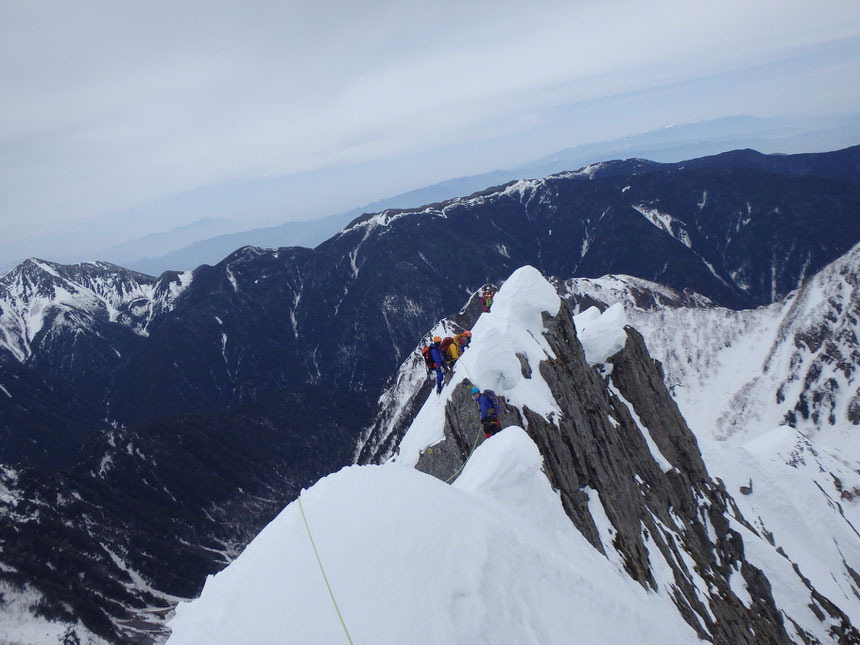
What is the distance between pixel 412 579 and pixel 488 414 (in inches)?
447

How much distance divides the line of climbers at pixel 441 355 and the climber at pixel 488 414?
7032mm

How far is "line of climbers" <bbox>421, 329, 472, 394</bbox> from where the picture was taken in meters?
30.3

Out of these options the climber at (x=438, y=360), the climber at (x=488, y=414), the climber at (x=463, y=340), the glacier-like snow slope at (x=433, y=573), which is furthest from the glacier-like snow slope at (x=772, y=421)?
the glacier-like snow slope at (x=433, y=573)

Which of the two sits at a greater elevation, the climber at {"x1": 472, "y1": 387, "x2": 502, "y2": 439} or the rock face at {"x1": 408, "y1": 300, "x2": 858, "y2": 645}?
the climber at {"x1": 472, "y1": 387, "x2": 502, "y2": 439}

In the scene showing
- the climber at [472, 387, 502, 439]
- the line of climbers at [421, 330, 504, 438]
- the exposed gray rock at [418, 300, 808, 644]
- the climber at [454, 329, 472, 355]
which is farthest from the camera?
the climber at [454, 329, 472, 355]

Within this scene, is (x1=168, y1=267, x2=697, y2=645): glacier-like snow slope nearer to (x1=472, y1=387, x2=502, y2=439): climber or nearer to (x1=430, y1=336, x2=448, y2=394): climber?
(x1=472, y1=387, x2=502, y2=439): climber

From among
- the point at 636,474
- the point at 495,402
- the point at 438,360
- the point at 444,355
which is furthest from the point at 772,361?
the point at 495,402

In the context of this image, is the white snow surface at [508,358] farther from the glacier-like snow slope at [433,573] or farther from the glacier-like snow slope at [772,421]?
the glacier-like snow slope at [772,421]

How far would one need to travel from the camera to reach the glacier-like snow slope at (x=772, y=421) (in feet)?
147

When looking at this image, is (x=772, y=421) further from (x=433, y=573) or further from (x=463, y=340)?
(x=433, y=573)

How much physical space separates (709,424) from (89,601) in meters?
140

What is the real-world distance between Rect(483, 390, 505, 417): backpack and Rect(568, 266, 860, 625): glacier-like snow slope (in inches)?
735

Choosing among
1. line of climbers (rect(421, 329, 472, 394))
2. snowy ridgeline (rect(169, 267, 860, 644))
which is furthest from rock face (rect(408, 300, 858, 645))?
line of climbers (rect(421, 329, 472, 394))

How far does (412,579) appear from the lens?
12.1 meters
